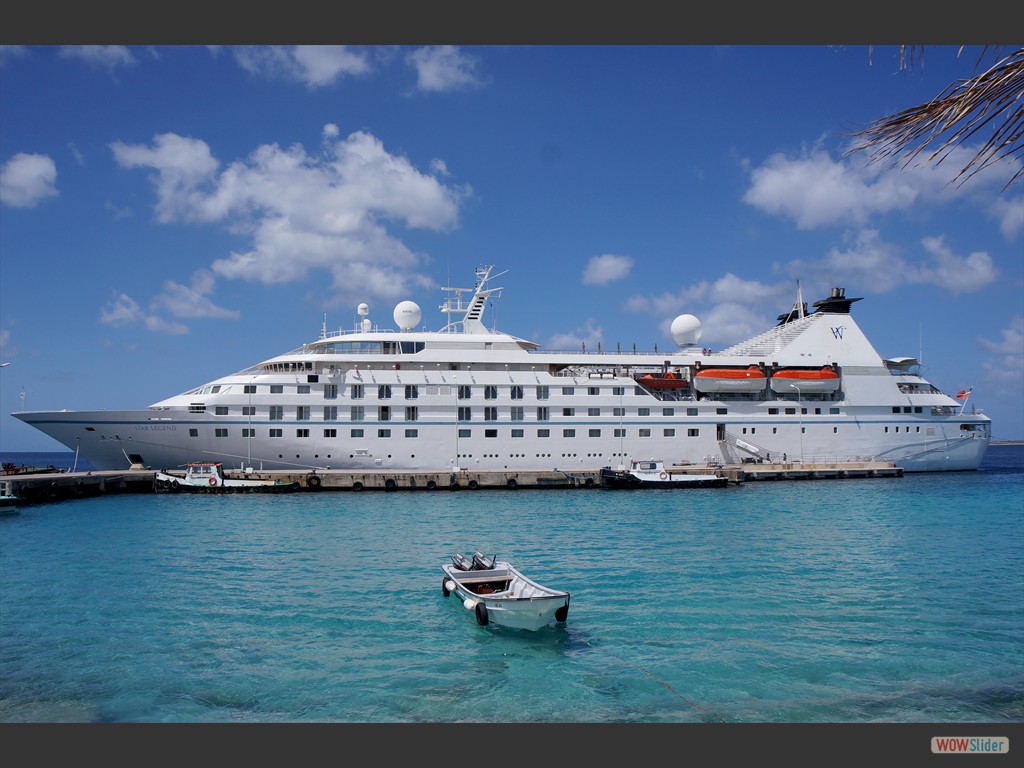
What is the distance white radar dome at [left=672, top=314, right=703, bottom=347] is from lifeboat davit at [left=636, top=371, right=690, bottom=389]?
4.73m

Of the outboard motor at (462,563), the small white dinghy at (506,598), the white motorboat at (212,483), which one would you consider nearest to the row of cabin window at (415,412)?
the white motorboat at (212,483)

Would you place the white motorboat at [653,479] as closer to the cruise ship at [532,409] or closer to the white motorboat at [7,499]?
the cruise ship at [532,409]

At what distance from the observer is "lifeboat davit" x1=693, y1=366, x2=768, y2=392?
41125mm

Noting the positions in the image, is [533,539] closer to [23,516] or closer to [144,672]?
[144,672]

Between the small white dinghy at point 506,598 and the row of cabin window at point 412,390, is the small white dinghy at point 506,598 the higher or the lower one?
the lower one

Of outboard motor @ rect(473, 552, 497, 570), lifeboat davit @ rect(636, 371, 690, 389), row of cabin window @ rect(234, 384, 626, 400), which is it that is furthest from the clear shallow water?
lifeboat davit @ rect(636, 371, 690, 389)

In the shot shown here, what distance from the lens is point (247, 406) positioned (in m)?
36.0

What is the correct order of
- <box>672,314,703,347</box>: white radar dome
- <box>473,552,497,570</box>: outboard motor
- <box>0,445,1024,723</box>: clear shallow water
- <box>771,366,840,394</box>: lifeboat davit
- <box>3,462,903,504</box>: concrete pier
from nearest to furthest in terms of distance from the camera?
<box>0,445,1024,723</box>: clear shallow water, <box>473,552,497,570</box>: outboard motor, <box>3,462,903,504</box>: concrete pier, <box>771,366,840,394</box>: lifeboat davit, <box>672,314,703,347</box>: white radar dome

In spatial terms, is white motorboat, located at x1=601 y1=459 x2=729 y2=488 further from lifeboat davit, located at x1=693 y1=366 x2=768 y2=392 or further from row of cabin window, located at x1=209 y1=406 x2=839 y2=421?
lifeboat davit, located at x1=693 y1=366 x2=768 y2=392

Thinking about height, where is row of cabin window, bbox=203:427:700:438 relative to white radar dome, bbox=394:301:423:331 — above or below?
below

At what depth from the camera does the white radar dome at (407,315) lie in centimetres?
4081

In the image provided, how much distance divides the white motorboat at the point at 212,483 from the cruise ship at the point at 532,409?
188cm

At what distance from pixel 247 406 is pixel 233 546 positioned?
54.9 feet

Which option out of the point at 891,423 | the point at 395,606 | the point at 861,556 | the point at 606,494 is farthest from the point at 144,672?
the point at 891,423
